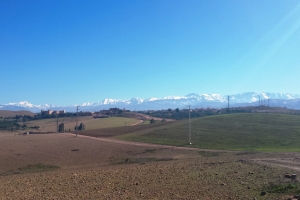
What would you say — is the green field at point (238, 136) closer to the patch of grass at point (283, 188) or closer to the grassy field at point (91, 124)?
the patch of grass at point (283, 188)

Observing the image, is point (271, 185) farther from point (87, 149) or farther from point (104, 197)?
point (87, 149)

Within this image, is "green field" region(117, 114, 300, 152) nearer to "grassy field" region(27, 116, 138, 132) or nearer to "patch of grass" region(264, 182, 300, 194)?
"patch of grass" region(264, 182, 300, 194)

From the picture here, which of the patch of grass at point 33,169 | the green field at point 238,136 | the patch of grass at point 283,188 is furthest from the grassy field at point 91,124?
the patch of grass at point 283,188

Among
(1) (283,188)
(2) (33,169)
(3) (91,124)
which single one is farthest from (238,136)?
(3) (91,124)

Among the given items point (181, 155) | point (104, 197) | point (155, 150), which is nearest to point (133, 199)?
point (104, 197)

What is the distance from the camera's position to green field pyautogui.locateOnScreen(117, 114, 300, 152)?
145 feet

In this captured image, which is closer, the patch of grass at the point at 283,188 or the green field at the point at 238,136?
the patch of grass at the point at 283,188

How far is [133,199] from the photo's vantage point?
13938 mm

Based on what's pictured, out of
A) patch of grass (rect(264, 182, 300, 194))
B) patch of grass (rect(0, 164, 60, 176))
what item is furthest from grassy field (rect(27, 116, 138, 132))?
patch of grass (rect(264, 182, 300, 194))

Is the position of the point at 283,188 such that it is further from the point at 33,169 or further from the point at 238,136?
the point at 238,136

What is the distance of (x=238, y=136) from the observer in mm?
53469

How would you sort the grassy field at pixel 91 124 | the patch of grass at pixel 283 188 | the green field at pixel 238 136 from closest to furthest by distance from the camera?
the patch of grass at pixel 283 188
the green field at pixel 238 136
the grassy field at pixel 91 124

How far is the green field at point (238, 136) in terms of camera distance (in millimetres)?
44200

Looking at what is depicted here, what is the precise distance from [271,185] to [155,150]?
27.0 metres
